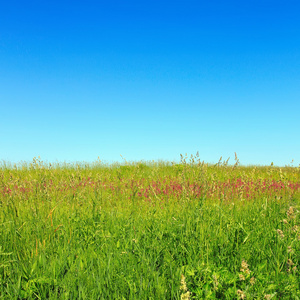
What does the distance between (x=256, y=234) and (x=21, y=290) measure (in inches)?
119

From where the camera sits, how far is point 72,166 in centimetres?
1516

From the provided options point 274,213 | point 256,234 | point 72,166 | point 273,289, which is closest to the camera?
point 273,289

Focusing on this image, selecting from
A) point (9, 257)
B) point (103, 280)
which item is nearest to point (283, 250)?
point (103, 280)

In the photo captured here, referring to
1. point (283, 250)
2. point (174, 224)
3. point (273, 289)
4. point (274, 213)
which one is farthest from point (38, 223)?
point (274, 213)

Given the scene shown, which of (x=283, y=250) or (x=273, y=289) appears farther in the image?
(x=283, y=250)

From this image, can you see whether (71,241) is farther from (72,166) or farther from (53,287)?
(72,166)

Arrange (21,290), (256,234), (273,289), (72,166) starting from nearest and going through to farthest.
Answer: (273,289) < (21,290) < (256,234) < (72,166)

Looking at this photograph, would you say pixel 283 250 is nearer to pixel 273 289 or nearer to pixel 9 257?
pixel 273 289

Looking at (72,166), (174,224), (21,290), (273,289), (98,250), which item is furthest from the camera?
(72,166)

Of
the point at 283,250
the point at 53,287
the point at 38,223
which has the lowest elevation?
the point at 53,287

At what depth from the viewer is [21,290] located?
2570mm

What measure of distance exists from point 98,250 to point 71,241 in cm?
44

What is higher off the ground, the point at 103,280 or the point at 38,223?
the point at 38,223

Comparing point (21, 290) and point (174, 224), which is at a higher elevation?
point (174, 224)
